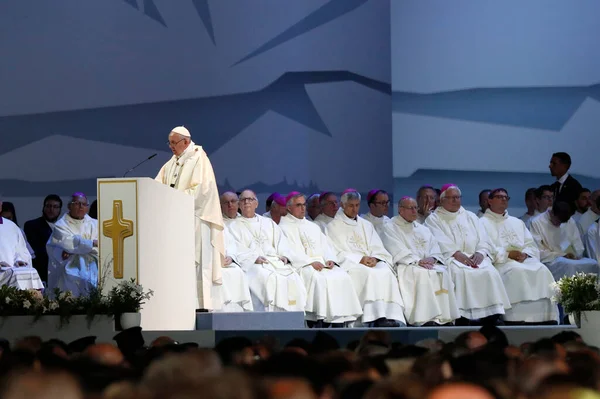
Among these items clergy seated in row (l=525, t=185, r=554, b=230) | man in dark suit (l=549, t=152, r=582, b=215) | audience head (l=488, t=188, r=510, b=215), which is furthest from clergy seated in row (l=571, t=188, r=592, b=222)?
audience head (l=488, t=188, r=510, b=215)

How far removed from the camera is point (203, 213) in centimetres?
962

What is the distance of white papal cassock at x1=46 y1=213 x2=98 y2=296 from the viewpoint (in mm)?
11562

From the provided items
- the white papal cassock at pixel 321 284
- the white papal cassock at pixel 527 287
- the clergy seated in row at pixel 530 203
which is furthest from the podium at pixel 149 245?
the clergy seated in row at pixel 530 203

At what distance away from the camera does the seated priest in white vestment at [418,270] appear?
35.9 ft

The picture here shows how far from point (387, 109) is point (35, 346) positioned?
32.8 ft

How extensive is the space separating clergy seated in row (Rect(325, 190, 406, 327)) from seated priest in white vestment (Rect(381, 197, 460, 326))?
0.37ft

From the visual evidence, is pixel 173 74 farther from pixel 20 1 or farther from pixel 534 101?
pixel 534 101

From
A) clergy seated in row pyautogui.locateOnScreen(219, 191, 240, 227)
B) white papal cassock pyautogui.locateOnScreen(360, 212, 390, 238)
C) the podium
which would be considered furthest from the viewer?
white papal cassock pyautogui.locateOnScreen(360, 212, 390, 238)

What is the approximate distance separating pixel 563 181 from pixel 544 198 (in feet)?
0.99

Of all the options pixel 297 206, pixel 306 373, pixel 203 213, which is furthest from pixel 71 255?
pixel 306 373

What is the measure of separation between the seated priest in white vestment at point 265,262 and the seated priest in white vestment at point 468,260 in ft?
5.49

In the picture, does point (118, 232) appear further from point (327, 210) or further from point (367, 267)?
point (327, 210)

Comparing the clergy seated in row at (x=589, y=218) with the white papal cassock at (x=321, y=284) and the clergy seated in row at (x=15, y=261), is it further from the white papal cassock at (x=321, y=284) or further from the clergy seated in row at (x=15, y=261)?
the clergy seated in row at (x=15, y=261)

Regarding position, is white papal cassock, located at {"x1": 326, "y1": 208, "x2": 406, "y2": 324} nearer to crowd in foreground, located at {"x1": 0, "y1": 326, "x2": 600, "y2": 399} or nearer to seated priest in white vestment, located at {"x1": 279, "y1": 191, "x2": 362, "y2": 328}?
seated priest in white vestment, located at {"x1": 279, "y1": 191, "x2": 362, "y2": 328}
